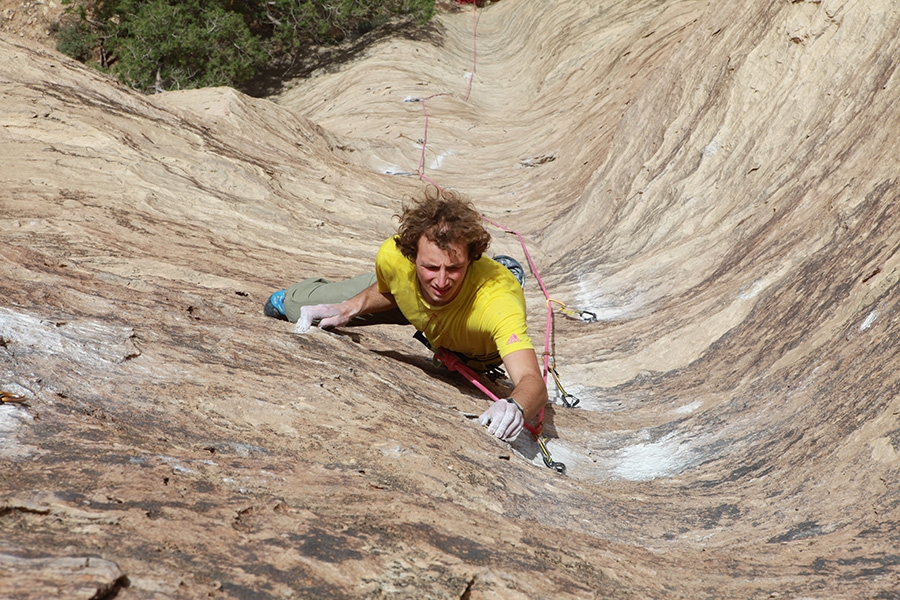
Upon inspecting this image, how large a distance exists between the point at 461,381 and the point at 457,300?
1034 mm

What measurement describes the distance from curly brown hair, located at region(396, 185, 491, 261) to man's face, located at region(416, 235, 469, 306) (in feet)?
0.10

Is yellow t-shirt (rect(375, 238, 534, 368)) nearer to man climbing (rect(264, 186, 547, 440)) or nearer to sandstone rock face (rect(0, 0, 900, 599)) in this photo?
man climbing (rect(264, 186, 547, 440))

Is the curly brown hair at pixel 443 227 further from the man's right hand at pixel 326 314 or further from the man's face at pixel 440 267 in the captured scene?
the man's right hand at pixel 326 314

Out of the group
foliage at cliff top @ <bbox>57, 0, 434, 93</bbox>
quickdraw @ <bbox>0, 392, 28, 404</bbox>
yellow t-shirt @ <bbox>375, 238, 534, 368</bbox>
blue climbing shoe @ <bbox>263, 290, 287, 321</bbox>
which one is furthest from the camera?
foliage at cliff top @ <bbox>57, 0, 434, 93</bbox>

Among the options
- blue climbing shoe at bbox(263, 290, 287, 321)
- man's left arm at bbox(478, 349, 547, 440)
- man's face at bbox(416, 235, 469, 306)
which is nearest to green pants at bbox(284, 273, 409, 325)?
blue climbing shoe at bbox(263, 290, 287, 321)

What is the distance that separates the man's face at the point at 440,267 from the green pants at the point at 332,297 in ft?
3.00

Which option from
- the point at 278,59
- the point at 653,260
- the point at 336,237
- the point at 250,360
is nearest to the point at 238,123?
the point at 336,237

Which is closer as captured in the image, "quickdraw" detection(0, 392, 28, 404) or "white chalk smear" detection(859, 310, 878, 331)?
"quickdraw" detection(0, 392, 28, 404)

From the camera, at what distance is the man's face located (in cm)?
403

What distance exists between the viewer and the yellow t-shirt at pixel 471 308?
4156 mm

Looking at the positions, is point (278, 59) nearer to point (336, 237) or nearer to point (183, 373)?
point (336, 237)

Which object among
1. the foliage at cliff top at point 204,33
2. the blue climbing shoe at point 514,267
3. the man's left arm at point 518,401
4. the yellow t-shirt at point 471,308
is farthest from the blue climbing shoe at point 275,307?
the foliage at cliff top at point 204,33

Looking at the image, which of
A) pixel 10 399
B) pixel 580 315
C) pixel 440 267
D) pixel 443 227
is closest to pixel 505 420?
pixel 440 267

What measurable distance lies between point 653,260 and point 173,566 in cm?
590
